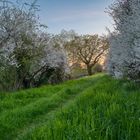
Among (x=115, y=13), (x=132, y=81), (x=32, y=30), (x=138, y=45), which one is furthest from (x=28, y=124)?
(x=32, y=30)

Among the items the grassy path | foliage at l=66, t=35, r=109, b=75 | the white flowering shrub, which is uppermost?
foliage at l=66, t=35, r=109, b=75

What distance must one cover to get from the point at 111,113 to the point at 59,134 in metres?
1.58

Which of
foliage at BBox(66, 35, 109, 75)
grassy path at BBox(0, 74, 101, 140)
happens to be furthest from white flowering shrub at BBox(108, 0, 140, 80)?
foliage at BBox(66, 35, 109, 75)

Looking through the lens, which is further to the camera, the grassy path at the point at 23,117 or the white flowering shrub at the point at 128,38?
the white flowering shrub at the point at 128,38

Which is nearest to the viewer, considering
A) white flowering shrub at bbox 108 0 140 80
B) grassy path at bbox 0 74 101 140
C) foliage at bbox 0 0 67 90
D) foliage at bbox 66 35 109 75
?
grassy path at bbox 0 74 101 140

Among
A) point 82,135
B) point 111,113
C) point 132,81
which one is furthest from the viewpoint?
point 132,81

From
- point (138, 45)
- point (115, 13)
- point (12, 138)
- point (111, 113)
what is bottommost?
point (12, 138)

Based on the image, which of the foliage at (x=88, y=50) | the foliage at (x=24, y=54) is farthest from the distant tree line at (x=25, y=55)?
the foliage at (x=88, y=50)

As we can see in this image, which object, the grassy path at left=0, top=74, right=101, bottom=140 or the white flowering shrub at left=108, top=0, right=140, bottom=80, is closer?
the grassy path at left=0, top=74, right=101, bottom=140

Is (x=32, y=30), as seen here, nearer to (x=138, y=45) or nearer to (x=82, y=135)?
(x=138, y=45)

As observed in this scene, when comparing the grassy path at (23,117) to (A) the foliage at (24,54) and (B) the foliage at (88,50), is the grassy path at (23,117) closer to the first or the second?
(A) the foliage at (24,54)

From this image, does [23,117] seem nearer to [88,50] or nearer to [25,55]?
[25,55]

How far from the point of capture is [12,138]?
10211 mm

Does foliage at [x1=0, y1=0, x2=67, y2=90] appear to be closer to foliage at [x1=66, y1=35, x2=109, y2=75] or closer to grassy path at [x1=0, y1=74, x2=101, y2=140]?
grassy path at [x1=0, y1=74, x2=101, y2=140]
